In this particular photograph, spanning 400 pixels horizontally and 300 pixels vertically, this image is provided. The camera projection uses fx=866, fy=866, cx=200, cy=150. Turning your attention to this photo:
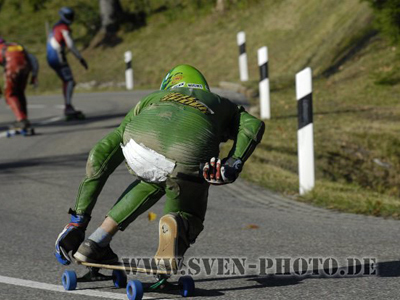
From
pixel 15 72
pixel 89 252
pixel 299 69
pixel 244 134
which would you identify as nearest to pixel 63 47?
pixel 15 72

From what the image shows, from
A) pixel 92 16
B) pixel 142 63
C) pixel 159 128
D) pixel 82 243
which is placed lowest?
pixel 82 243

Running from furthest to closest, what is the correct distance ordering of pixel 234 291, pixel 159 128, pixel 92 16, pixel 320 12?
pixel 92 16, pixel 320 12, pixel 234 291, pixel 159 128

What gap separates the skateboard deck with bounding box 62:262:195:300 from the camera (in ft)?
15.2

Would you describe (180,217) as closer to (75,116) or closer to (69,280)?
(69,280)

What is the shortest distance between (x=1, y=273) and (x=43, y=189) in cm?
385

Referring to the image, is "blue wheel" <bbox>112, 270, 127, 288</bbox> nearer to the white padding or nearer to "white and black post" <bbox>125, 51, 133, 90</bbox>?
the white padding

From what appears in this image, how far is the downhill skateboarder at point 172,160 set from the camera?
15.1 ft

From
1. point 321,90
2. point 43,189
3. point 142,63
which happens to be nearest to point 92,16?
point 142,63

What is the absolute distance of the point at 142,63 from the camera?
2739cm

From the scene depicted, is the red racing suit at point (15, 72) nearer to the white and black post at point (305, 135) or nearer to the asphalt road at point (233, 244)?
the asphalt road at point (233, 244)

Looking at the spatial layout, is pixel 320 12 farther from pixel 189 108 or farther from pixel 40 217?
pixel 189 108

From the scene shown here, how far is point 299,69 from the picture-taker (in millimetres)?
20688

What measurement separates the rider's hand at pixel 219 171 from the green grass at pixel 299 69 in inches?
143

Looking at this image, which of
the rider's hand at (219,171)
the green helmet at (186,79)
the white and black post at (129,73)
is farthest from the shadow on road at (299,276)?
the white and black post at (129,73)
